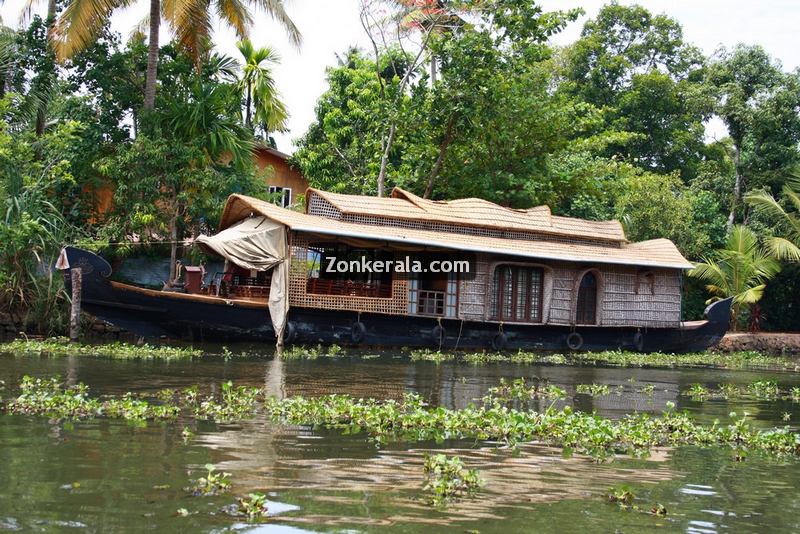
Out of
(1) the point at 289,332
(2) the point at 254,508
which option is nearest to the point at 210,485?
(2) the point at 254,508

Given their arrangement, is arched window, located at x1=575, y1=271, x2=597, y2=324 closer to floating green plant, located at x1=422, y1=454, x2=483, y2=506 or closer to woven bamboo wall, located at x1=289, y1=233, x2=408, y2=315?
woven bamboo wall, located at x1=289, y1=233, x2=408, y2=315

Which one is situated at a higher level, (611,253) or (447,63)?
(447,63)

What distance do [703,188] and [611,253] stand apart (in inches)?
349

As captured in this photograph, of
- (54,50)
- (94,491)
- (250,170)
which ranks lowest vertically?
(94,491)

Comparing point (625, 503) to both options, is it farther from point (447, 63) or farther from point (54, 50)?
point (54, 50)

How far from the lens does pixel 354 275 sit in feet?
59.7

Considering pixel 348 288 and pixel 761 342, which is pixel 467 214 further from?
pixel 761 342

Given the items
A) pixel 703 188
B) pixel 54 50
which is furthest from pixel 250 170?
pixel 703 188

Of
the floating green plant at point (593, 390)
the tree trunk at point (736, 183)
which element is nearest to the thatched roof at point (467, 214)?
the floating green plant at point (593, 390)

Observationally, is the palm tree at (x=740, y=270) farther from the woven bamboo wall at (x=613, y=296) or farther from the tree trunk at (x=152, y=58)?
the tree trunk at (x=152, y=58)

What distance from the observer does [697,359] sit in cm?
1788

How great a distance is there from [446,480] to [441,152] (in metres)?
15.9

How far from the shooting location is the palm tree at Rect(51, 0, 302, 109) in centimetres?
1808

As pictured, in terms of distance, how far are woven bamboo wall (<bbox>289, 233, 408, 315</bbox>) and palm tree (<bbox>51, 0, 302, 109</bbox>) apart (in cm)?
550
